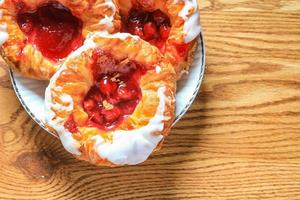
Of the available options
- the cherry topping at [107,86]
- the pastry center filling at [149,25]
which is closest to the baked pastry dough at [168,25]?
the pastry center filling at [149,25]

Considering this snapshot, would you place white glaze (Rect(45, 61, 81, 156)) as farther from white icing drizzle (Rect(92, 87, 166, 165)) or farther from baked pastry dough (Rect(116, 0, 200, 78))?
baked pastry dough (Rect(116, 0, 200, 78))

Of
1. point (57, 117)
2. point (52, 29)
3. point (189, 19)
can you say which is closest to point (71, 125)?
point (57, 117)

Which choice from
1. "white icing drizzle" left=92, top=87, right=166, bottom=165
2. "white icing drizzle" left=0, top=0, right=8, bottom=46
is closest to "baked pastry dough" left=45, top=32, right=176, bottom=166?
"white icing drizzle" left=92, top=87, right=166, bottom=165

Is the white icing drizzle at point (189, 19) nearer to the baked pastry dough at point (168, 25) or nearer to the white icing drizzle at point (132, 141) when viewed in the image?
the baked pastry dough at point (168, 25)

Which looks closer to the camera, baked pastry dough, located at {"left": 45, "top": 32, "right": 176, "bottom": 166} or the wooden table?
baked pastry dough, located at {"left": 45, "top": 32, "right": 176, "bottom": 166}

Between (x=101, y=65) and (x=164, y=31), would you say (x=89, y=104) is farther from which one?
(x=164, y=31)

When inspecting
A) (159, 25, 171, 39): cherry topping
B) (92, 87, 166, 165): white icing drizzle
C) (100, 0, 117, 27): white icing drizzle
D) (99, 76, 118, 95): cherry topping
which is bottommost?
(92, 87, 166, 165): white icing drizzle
